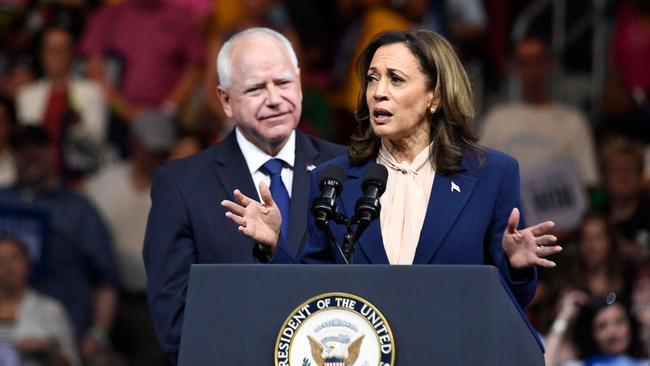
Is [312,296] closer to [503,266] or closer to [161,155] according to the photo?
[503,266]

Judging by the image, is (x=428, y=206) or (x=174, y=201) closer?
(x=428, y=206)

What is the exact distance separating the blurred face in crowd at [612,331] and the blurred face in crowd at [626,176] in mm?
1407

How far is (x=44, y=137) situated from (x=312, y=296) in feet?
16.9

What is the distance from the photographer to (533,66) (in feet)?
29.1

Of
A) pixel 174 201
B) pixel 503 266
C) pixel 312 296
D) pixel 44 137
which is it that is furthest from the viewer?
pixel 44 137

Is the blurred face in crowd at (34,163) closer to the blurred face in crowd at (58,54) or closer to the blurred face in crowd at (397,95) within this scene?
the blurred face in crowd at (58,54)

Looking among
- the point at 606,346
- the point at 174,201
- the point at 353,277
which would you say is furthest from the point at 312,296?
the point at 606,346

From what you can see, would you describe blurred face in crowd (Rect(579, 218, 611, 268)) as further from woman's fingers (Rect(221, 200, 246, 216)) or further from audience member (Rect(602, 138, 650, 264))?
woman's fingers (Rect(221, 200, 246, 216))

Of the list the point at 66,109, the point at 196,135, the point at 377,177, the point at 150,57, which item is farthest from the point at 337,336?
the point at 150,57

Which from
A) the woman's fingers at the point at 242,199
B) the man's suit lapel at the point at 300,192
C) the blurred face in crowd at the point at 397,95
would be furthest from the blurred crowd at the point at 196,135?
the woman's fingers at the point at 242,199

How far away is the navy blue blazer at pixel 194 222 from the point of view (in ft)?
14.9

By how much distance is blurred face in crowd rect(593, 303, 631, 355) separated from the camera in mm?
6992

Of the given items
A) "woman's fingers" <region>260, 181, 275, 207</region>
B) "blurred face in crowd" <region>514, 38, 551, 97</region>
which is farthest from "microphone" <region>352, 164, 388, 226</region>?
"blurred face in crowd" <region>514, 38, 551, 97</region>

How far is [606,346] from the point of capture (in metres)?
7.01
